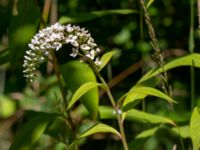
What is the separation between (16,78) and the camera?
7.48 ft

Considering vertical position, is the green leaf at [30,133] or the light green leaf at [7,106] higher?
the green leaf at [30,133]

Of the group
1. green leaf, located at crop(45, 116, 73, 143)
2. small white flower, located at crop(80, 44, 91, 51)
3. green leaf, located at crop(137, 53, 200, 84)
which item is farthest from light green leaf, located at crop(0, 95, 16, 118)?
small white flower, located at crop(80, 44, 91, 51)

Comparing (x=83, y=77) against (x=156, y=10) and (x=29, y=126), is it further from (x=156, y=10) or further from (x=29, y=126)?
(x=156, y=10)

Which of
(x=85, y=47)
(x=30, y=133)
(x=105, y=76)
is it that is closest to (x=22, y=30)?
(x=30, y=133)

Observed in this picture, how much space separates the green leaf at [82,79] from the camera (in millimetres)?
A: 1532

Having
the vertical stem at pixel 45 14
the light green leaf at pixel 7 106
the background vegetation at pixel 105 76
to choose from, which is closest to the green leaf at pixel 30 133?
the background vegetation at pixel 105 76

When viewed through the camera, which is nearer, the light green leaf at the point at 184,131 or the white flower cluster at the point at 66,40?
the white flower cluster at the point at 66,40

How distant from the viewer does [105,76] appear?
2932 mm

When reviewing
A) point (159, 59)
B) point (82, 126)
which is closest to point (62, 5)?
point (82, 126)

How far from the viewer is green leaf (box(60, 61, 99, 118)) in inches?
60.3

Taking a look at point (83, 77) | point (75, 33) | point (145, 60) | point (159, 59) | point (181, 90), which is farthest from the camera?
point (181, 90)

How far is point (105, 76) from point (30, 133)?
1.30 meters

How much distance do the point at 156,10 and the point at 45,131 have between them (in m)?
1.40

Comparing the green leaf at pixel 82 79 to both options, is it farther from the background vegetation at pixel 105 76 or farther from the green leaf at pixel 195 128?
the green leaf at pixel 195 128
